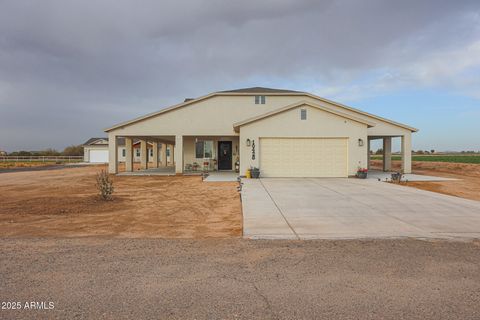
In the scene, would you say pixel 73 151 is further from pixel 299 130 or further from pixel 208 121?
pixel 299 130

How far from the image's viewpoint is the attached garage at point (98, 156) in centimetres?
4572

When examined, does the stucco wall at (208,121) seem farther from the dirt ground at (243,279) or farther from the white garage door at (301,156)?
the dirt ground at (243,279)

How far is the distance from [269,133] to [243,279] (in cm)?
1418

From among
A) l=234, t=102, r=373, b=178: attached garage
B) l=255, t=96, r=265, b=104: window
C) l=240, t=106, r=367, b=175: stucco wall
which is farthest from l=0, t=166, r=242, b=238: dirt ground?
l=255, t=96, r=265, b=104: window

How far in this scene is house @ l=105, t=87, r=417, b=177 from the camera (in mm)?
17547

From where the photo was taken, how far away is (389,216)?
24.9ft

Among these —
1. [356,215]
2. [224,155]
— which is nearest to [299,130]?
[224,155]

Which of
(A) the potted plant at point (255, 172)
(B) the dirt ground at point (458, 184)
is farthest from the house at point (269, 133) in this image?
(B) the dirt ground at point (458, 184)

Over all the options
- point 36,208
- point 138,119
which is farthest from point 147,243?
point 138,119

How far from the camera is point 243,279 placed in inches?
150

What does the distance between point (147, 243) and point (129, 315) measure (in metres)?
2.53

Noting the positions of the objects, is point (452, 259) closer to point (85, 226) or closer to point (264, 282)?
point (264, 282)

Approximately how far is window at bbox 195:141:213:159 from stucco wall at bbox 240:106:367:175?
6262mm

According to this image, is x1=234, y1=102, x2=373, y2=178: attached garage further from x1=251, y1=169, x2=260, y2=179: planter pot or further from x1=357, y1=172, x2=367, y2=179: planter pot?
x1=251, y1=169, x2=260, y2=179: planter pot
